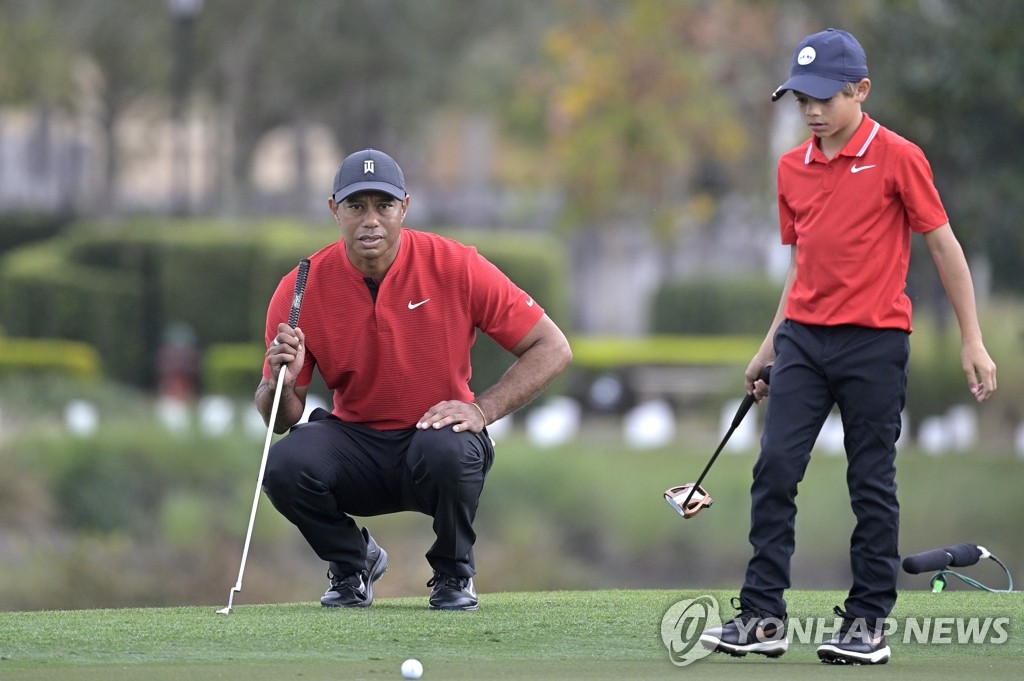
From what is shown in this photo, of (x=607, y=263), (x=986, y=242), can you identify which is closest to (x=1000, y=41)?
(x=986, y=242)

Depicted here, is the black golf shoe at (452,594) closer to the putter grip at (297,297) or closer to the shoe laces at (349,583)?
the shoe laces at (349,583)

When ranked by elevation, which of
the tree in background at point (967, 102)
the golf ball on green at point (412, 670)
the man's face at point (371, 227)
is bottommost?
the golf ball on green at point (412, 670)

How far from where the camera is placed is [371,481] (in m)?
6.26

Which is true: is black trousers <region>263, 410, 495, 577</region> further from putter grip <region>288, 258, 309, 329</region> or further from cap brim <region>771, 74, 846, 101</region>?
cap brim <region>771, 74, 846, 101</region>

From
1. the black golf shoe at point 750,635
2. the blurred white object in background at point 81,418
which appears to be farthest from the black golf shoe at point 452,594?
the blurred white object in background at point 81,418

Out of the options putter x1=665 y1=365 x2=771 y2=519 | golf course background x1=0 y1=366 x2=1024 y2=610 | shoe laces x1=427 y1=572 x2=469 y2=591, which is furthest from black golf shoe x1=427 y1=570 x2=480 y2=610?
golf course background x1=0 y1=366 x2=1024 y2=610

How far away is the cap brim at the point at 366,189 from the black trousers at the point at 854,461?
1495 millimetres

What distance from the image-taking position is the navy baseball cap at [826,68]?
5.34 m

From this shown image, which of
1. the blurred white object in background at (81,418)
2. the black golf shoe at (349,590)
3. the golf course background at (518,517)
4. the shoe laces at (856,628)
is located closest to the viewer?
the shoe laces at (856,628)

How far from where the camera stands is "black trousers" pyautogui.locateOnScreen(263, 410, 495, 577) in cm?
606

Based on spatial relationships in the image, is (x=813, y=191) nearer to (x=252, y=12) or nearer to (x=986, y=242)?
(x=986, y=242)

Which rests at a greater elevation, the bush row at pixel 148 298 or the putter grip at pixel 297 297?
the bush row at pixel 148 298

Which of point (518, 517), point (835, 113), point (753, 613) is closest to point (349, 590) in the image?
point (753, 613)

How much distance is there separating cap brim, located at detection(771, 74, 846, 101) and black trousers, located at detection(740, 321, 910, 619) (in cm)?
68
